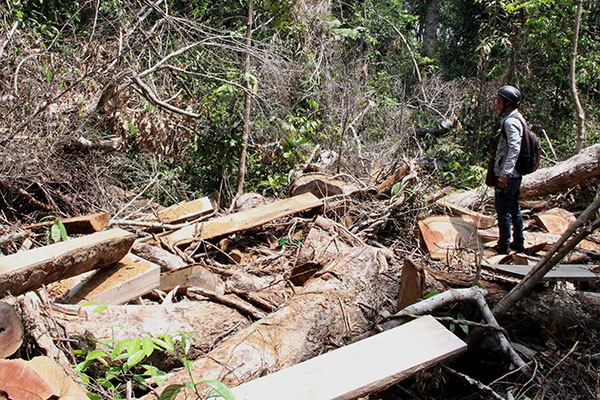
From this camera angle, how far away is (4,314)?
2217 mm

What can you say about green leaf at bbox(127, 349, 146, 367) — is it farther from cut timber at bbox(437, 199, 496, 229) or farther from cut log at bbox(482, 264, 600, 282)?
cut timber at bbox(437, 199, 496, 229)

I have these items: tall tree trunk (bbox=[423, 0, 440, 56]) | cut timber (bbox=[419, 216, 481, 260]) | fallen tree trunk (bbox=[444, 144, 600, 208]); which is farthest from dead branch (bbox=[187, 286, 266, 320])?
tall tree trunk (bbox=[423, 0, 440, 56])

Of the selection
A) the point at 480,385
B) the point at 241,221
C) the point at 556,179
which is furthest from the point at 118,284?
the point at 556,179

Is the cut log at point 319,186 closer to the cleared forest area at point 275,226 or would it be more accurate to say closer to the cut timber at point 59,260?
the cleared forest area at point 275,226

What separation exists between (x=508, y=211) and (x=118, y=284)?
11.9 feet

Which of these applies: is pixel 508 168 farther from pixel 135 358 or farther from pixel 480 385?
pixel 135 358

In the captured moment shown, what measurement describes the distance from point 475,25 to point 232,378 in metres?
14.5

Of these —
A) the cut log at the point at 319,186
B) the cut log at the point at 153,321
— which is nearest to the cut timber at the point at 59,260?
the cut log at the point at 153,321

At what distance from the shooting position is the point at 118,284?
3289mm

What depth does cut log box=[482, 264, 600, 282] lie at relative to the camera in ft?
9.71

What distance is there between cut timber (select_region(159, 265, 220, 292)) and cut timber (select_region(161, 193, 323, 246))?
0.82m

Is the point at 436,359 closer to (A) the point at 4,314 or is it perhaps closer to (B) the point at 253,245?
(A) the point at 4,314

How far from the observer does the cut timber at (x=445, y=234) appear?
4776 millimetres

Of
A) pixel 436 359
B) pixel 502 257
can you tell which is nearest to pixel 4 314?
pixel 436 359
